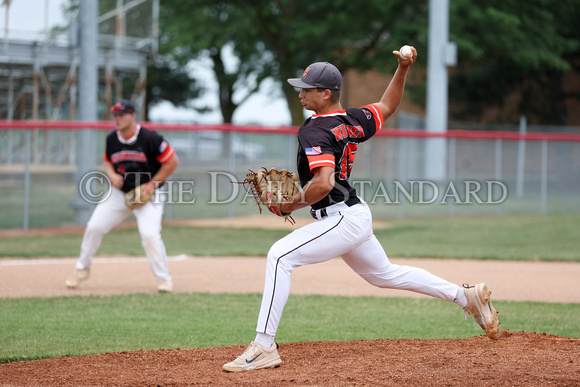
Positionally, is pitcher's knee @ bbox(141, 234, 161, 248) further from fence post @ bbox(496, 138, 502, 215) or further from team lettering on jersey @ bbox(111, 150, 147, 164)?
fence post @ bbox(496, 138, 502, 215)

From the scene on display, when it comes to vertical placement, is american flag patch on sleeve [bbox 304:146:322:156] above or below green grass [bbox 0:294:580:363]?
above

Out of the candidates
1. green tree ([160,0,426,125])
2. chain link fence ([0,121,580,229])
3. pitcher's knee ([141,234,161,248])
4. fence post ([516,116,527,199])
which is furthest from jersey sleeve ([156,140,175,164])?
green tree ([160,0,426,125])

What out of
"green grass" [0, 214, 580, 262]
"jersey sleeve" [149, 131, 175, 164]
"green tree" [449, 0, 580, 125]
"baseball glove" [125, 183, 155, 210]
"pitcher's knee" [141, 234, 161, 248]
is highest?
"green tree" [449, 0, 580, 125]

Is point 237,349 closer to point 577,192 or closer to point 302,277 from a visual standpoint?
point 302,277

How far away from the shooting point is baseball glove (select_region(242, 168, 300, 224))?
4.64 meters

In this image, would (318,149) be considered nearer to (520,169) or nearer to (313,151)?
(313,151)

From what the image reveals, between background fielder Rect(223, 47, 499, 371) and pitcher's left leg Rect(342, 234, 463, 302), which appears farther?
pitcher's left leg Rect(342, 234, 463, 302)

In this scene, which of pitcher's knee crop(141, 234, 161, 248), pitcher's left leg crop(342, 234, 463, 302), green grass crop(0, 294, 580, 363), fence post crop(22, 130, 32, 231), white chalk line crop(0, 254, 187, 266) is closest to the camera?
pitcher's left leg crop(342, 234, 463, 302)

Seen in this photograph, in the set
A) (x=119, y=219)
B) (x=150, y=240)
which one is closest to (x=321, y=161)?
(x=150, y=240)

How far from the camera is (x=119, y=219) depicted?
7992mm

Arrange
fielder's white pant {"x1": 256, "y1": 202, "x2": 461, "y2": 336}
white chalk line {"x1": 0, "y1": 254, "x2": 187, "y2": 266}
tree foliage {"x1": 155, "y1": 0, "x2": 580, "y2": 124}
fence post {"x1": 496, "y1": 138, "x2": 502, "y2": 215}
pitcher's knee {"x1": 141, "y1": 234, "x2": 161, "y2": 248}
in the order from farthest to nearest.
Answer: tree foliage {"x1": 155, "y1": 0, "x2": 580, "y2": 124}, fence post {"x1": 496, "y1": 138, "x2": 502, "y2": 215}, white chalk line {"x1": 0, "y1": 254, "x2": 187, "y2": 266}, pitcher's knee {"x1": 141, "y1": 234, "x2": 161, "y2": 248}, fielder's white pant {"x1": 256, "y1": 202, "x2": 461, "y2": 336}

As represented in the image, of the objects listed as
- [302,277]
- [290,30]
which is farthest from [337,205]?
[290,30]

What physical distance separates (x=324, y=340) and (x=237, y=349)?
829 mm

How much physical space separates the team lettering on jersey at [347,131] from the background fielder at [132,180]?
362 centimetres
